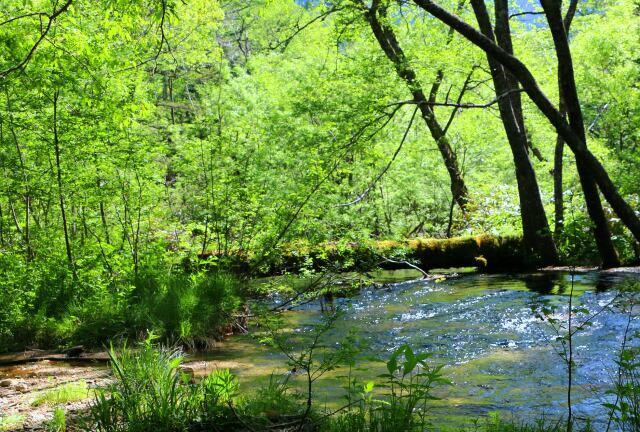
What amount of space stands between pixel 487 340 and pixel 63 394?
4.88 metres

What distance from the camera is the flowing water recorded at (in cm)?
461

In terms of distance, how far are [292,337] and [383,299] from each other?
335cm

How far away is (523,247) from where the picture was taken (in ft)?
42.7

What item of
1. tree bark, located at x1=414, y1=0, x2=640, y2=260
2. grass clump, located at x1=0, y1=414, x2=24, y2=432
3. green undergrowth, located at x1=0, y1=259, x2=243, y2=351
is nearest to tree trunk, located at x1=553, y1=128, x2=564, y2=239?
tree bark, located at x1=414, y1=0, x2=640, y2=260

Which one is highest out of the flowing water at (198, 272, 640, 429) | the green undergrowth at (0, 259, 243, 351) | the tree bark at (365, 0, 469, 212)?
the tree bark at (365, 0, 469, 212)

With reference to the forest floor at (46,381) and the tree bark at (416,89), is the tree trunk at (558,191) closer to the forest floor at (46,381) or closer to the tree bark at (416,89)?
the tree bark at (416,89)

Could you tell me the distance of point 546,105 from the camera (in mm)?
7832

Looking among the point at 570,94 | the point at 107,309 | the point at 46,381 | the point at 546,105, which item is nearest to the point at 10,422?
the point at 46,381

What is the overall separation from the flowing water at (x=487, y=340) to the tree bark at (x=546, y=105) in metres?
1.32

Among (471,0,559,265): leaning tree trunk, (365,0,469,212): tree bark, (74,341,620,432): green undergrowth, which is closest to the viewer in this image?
(74,341,620,432): green undergrowth

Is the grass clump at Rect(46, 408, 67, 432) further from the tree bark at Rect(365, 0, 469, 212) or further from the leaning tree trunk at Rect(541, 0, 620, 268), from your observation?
the tree bark at Rect(365, 0, 469, 212)

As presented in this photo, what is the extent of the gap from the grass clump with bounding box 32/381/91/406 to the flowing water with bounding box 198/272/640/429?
1.53m

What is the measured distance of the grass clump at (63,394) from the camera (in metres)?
4.09

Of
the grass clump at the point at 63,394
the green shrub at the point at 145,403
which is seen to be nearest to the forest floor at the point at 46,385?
the grass clump at the point at 63,394
